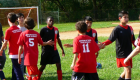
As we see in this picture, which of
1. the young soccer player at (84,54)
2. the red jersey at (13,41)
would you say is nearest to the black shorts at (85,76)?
the young soccer player at (84,54)

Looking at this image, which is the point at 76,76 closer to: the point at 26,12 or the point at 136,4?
the point at 26,12

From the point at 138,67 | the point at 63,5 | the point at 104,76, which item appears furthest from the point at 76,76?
the point at 63,5

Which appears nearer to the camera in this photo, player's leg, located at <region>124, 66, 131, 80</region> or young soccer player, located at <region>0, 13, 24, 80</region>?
player's leg, located at <region>124, 66, 131, 80</region>

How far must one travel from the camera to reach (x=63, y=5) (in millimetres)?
46312

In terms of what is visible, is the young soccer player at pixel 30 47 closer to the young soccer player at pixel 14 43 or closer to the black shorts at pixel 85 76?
the young soccer player at pixel 14 43

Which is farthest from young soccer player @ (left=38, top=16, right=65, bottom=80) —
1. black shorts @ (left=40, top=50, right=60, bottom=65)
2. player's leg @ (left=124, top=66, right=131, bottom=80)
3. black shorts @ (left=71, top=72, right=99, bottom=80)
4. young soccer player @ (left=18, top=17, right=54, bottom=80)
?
player's leg @ (left=124, top=66, right=131, bottom=80)

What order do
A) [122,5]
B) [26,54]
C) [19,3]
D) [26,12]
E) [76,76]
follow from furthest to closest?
[122,5] < [19,3] < [26,12] < [26,54] < [76,76]

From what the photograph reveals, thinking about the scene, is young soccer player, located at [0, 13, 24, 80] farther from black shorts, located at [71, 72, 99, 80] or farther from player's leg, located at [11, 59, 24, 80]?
black shorts, located at [71, 72, 99, 80]

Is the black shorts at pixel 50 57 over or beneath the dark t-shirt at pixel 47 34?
beneath

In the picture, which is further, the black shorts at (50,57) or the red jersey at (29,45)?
the black shorts at (50,57)

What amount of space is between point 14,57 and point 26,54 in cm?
64

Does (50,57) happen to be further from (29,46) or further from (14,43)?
(29,46)

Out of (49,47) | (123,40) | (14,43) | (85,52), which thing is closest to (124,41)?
(123,40)

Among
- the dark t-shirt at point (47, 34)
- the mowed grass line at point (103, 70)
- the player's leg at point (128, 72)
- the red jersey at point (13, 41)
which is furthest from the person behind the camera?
the mowed grass line at point (103, 70)
